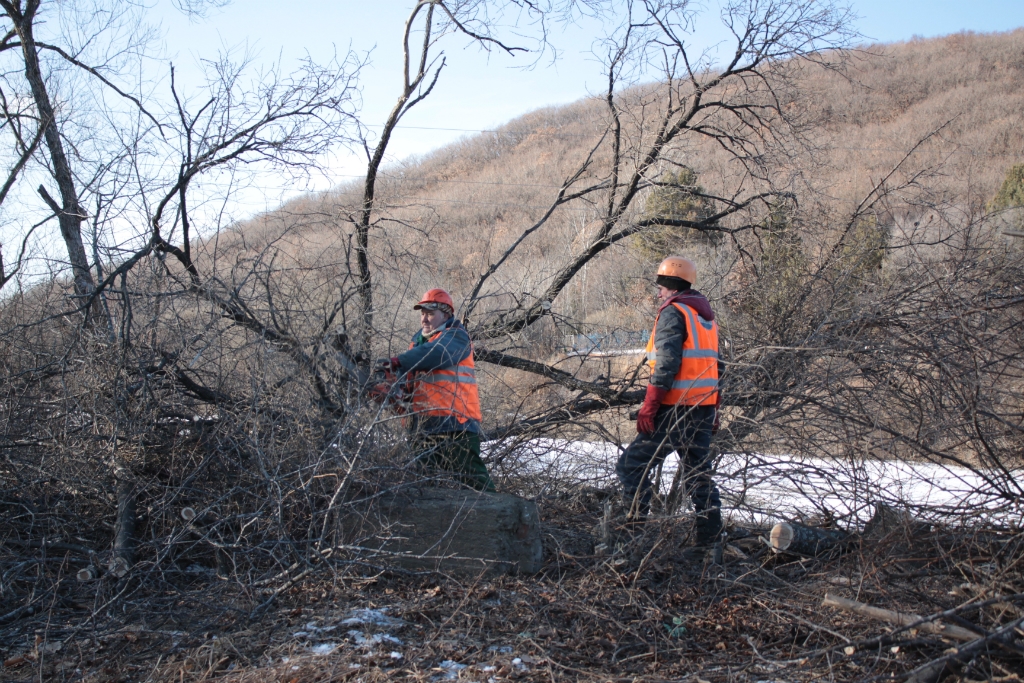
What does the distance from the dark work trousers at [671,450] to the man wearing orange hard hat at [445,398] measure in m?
0.94

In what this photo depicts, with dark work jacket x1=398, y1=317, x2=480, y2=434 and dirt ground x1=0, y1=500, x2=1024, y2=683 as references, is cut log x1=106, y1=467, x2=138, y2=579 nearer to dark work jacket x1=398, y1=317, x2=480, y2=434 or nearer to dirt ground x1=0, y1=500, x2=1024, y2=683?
dirt ground x1=0, y1=500, x2=1024, y2=683

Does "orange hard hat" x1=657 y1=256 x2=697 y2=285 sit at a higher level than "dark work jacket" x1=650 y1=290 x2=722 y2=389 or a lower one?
higher

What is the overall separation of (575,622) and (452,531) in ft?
3.07

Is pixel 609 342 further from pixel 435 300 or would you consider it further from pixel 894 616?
pixel 894 616

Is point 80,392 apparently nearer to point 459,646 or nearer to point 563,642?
point 459,646

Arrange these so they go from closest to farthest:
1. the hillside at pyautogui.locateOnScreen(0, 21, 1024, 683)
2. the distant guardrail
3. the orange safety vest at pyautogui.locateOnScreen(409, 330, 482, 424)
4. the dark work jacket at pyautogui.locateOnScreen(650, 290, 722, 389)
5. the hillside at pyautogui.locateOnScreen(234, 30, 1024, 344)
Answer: the hillside at pyautogui.locateOnScreen(0, 21, 1024, 683) → the dark work jacket at pyautogui.locateOnScreen(650, 290, 722, 389) → the orange safety vest at pyautogui.locateOnScreen(409, 330, 482, 424) → the distant guardrail → the hillside at pyautogui.locateOnScreen(234, 30, 1024, 344)

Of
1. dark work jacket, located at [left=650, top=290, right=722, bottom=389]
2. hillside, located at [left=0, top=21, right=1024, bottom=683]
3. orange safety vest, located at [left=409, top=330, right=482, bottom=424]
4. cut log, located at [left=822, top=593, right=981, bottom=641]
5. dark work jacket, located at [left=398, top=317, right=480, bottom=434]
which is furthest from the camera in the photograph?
orange safety vest, located at [left=409, top=330, right=482, bottom=424]

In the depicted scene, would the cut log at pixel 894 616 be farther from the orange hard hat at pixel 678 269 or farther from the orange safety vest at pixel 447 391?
the orange safety vest at pixel 447 391

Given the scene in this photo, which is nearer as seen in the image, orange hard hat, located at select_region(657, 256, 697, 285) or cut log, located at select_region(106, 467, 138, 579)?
cut log, located at select_region(106, 467, 138, 579)

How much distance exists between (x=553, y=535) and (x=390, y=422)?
1214mm

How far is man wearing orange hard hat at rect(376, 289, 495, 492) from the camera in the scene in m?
4.79

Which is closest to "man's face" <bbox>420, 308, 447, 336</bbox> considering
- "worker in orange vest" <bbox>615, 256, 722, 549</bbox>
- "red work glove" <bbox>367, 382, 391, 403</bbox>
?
"red work glove" <bbox>367, 382, 391, 403</bbox>

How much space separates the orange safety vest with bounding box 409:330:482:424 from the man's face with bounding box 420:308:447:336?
128 millimetres

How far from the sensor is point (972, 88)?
49.6 metres
